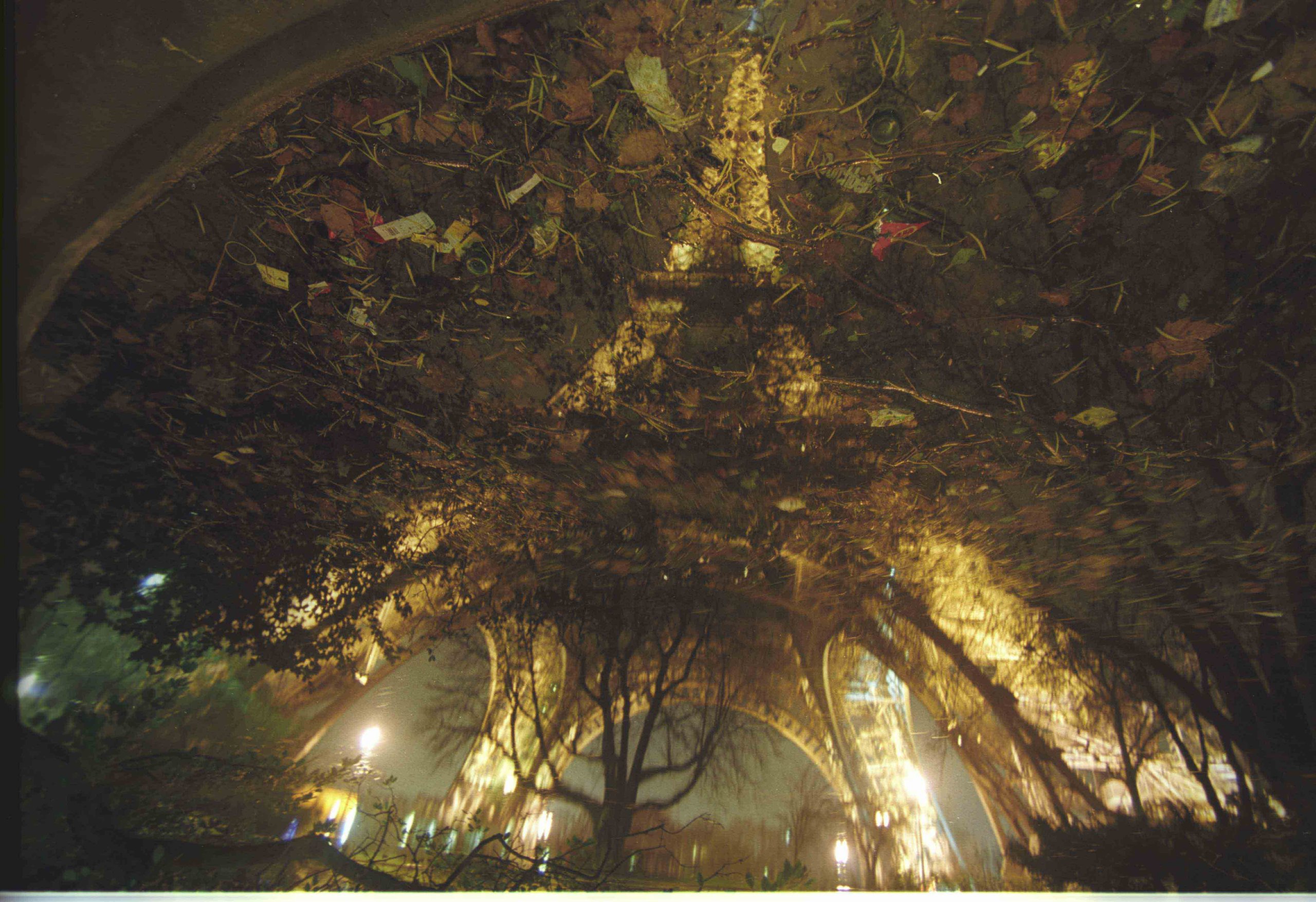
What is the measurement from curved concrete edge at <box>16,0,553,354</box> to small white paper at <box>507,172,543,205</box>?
0.25 meters

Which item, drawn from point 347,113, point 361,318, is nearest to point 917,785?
point 361,318

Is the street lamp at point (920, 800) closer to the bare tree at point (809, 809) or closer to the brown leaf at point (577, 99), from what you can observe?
the bare tree at point (809, 809)

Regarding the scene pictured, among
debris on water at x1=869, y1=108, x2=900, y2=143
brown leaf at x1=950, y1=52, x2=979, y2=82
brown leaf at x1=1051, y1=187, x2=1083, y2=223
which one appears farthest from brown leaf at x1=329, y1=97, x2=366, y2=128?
brown leaf at x1=1051, y1=187, x2=1083, y2=223

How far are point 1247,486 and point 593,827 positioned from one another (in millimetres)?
1605

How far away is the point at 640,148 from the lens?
910mm

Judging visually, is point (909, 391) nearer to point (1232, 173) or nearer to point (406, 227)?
point (1232, 173)

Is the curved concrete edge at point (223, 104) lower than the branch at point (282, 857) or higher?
higher

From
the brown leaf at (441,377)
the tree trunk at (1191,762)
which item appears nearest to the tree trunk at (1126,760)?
the tree trunk at (1191,762)

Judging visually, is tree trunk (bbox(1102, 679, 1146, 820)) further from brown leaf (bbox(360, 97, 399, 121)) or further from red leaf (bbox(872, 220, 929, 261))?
brown leaf (bbox(360, 97, 399, 121))

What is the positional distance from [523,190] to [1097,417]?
1.28 metres

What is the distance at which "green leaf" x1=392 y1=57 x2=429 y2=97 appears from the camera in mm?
861

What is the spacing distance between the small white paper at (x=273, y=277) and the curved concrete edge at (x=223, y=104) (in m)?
0.19

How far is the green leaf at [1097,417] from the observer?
105 centimetres

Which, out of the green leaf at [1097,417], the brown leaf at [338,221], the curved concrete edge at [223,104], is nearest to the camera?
the curved concrete edge at [223,104]
